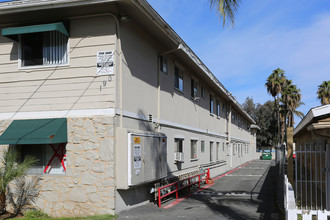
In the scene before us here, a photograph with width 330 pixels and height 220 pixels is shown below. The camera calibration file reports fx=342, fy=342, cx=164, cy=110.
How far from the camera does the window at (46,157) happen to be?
959 cm

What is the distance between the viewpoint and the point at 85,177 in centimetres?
922

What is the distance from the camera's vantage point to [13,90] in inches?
397

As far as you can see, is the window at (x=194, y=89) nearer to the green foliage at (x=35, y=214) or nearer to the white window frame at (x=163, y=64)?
the white window frame at (x=163, y=64)

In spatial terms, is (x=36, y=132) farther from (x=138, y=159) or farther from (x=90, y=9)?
(x=90, y=9)

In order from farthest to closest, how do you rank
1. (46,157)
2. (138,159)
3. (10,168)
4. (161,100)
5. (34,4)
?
(161,100), (46,157), (138,159), (34,4), (10,168)

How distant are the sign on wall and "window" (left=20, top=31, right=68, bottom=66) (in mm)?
1080

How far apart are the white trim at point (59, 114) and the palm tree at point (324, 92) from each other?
40106 millimetres

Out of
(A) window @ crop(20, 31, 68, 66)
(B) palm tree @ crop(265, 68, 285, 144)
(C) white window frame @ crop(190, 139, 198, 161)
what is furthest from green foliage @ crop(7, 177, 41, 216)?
(B) palm tree @ crop(265, 68, 285, 144)

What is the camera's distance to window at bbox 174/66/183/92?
49.8 feet

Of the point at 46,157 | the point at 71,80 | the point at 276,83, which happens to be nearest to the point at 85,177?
the point at 46,157

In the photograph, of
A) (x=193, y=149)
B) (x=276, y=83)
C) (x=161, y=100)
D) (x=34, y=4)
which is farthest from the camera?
(x=276, y=83)

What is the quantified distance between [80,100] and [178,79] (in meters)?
6.80

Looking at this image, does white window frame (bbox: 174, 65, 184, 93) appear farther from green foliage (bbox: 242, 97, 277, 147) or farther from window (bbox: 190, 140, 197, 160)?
green foliage (bbox: 242, 97, 277, 147)

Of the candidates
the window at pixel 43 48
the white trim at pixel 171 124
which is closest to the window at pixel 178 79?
the white trim at pixel 171 124
